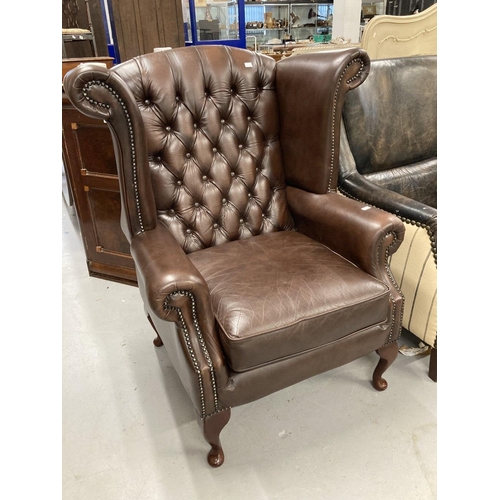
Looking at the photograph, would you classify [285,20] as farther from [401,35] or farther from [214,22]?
[401,35]

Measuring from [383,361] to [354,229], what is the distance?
0.51 meters

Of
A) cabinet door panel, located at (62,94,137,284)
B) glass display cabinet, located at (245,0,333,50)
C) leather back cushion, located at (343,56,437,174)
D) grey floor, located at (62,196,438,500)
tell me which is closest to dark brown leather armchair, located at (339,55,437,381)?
leather back cushion, located at (343,56,437,174)

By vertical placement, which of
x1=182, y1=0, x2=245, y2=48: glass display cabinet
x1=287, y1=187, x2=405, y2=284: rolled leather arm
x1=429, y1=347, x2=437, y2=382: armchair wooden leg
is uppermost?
x1=182, y1=0, x2=245, y2=48: glass display cabinet

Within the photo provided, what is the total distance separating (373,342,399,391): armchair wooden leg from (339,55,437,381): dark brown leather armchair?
0.65 feet

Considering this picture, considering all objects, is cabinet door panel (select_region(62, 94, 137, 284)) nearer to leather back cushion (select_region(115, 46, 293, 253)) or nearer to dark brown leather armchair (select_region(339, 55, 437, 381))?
leather back cushion (select_region(115, 46, 293, 253))

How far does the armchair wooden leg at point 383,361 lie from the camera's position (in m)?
1.39

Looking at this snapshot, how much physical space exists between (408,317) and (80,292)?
1677mm

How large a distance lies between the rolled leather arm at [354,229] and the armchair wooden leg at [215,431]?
0.66 metres

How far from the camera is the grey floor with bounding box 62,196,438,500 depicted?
3.84ft

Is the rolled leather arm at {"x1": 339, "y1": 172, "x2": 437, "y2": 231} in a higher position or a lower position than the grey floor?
higher

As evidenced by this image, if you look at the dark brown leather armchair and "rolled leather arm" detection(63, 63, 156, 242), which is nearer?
"rolled leather arm" detection(63, 63, 156, 242)

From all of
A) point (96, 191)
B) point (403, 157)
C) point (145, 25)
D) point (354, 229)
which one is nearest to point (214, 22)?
point (145, 25)

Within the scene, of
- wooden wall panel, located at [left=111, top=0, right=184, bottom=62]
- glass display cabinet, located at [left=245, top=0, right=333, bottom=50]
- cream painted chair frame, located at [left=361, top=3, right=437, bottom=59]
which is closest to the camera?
cream painted chair frame, located at [left=361, top=3, right=437, bottom=59]

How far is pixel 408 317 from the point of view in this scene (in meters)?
1.58
